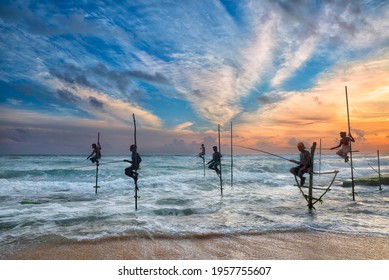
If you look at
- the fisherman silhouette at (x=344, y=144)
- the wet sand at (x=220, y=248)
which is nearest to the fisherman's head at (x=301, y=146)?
the wet sand at (x=220, y=248)

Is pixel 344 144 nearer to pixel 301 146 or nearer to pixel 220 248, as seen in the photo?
pixel 301 146

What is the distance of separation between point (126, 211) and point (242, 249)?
6.04m

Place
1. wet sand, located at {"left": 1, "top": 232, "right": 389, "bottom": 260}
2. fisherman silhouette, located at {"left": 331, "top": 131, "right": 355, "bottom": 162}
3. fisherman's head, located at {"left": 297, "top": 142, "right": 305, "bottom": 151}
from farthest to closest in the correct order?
fisherman silhouette, located at {"left": 331, "top": 131, "right": 355, "bottom": 162} < fisherman's head, located at {"left": 297, "top": 142, "right": 305, "bottom": 151} < wet sand, located at {"left": 1, "top": 232, "right": 389, "bottom": 260}

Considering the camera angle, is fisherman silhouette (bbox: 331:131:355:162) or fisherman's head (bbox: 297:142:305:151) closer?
fisherman's head (bbox: 297:142:305:151)

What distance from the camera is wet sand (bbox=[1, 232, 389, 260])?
5793 mm

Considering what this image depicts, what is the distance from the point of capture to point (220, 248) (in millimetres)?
6238

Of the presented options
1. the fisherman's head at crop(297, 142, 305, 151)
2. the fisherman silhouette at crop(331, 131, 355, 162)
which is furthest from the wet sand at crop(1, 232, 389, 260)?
the fisherman silhouette at crop(331, 131, 355, 162)

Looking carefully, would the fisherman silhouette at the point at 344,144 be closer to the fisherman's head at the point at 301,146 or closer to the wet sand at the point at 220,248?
the fisherman's head at the point at 301,146

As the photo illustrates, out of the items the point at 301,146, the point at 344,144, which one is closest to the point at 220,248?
the point at 301,146

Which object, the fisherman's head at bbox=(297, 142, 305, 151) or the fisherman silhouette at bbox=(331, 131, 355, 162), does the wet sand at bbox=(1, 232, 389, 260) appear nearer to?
the fisherman's head at bbox=(297, 142, 305, 151)

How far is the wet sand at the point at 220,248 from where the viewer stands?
5793 millimetres

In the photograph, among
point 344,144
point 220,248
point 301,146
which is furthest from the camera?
point 344,144

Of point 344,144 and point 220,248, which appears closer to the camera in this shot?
point 220,248

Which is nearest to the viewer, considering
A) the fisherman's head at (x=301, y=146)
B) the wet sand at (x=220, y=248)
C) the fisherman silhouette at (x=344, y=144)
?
the wet sand at (x=220, y=248)
